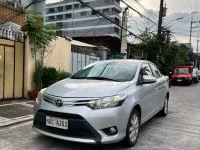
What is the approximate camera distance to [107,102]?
3.96 metres

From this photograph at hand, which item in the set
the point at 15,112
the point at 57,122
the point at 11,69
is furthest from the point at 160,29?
the point at 57,122

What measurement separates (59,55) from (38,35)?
216 centimetres

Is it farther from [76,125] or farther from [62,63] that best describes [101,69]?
[62,63]

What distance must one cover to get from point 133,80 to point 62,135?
1.70 metres

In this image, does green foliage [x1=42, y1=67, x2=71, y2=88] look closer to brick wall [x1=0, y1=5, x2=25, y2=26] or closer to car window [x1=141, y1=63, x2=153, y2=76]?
brick wall [x1=0, y1=5, x2=25, y2=26]

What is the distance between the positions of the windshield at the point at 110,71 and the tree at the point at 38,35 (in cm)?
381

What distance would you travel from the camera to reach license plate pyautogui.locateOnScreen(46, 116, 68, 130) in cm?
388

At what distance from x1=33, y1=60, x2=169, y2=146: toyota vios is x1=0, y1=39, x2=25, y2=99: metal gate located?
174 inches

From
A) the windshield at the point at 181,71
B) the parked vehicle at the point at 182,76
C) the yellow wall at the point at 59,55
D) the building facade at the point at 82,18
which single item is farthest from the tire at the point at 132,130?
the building facade at the point at 82,18

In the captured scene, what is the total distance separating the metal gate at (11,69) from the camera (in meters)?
8.34

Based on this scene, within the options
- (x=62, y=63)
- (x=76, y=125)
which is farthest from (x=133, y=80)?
(x=62, y=63)

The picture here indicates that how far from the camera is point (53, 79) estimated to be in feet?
31.0

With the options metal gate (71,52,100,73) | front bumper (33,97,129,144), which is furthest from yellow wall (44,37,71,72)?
front bumper (33,97,129,144)

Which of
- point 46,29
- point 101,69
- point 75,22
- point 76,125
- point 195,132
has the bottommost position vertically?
point 195,132
